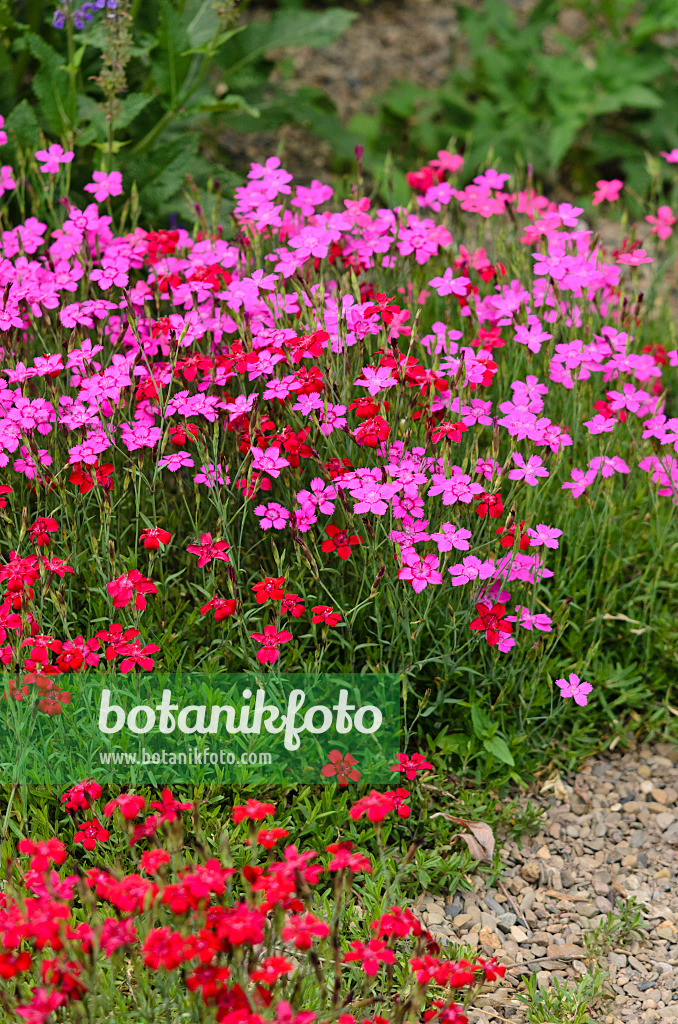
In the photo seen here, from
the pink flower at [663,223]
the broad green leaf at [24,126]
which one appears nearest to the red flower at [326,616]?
the pink flower at [663,223]

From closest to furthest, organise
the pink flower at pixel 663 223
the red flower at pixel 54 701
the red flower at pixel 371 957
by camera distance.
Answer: the red flower at pixel 371 957, the red flower at pixel 54 701, the pink flower at pixel 663 223

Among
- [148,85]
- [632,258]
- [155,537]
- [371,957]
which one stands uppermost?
[148,85]

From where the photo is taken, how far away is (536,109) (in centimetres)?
535

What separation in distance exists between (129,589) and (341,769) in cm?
71

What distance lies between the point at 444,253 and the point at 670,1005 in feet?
8.34

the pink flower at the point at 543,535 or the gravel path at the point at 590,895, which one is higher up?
the pink flower at the point at 543,535

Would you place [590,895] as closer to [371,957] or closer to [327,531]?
[371,957]

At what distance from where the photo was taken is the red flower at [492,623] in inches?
100.0

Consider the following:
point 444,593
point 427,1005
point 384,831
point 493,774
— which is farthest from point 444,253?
point 427,1005

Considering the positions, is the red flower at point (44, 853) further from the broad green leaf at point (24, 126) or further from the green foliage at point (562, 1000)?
the broad green leaf at point (24, 126)

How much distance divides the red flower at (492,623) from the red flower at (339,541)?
369mm

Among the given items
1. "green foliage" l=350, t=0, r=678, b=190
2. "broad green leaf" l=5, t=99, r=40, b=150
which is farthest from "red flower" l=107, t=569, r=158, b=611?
"green foliage" l=350, t=0, r=678, b=190

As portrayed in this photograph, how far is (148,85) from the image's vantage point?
3848 mm

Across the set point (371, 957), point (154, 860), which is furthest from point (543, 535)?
point (154, 860)
